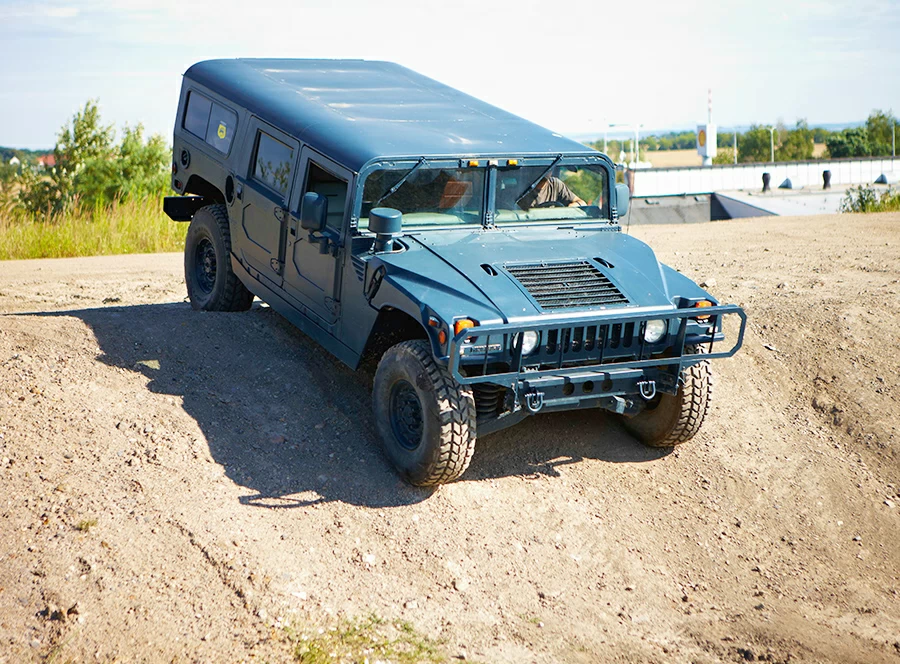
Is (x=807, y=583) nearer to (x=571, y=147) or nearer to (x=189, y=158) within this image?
(x=571, y=147)

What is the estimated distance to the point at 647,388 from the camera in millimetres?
5797

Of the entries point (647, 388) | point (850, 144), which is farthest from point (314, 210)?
point (850, 144)

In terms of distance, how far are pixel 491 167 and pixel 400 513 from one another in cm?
237

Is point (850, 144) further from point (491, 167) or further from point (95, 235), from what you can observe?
point (491, 167)

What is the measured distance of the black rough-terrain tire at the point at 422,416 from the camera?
5522 mm

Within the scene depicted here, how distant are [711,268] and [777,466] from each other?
4199 millimetres

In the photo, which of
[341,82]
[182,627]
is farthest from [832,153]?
[182,627]

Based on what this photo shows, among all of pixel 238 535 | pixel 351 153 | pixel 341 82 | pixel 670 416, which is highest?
pixel 341 82

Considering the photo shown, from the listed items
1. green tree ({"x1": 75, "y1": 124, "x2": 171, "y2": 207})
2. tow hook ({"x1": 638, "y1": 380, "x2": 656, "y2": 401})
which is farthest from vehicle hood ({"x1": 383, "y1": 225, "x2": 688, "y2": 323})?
green tree ({"x1": 75, "y1": 124, "x2": 171, "y2": 207})

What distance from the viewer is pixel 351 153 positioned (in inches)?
246

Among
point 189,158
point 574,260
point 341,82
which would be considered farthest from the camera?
point 189,158

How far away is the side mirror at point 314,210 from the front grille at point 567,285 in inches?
50.2

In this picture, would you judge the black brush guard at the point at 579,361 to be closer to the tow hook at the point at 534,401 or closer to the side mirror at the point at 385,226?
the tow hook at the point at 534,401

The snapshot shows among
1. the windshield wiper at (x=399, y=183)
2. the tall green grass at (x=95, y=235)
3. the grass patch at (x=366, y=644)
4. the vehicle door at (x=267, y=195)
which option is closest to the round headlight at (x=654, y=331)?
the windshield wiper at (x=399, y=183)
